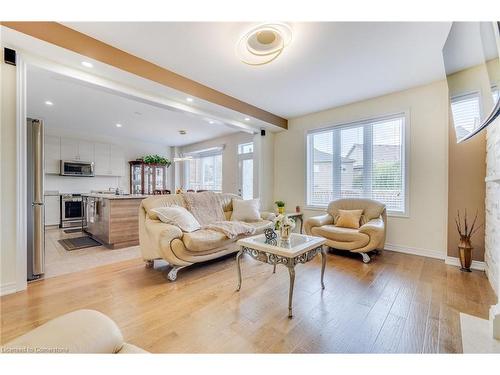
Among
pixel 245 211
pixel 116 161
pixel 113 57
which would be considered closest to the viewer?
pixel 113 57

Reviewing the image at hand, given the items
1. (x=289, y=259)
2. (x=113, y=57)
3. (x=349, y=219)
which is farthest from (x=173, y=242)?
(x=349, y=219)

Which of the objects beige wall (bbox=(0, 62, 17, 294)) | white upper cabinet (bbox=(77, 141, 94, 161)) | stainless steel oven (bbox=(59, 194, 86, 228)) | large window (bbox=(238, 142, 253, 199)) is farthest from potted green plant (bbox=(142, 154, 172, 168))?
beige wall (bbox=(0, 62, 17, 294))

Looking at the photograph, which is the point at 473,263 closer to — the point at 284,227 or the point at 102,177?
the point at 284,227

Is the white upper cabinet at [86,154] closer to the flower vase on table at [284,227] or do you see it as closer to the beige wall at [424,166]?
the flower vase on table at [284,227]

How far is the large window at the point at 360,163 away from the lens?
3.66m

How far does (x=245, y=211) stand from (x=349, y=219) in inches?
65.1

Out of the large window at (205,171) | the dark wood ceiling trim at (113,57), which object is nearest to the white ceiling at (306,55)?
the dark wood ceiling trim at (113,57)

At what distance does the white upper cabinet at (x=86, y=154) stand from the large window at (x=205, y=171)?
2151 millimetres

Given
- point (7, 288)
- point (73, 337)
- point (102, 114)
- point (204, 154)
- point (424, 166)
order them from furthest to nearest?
point (204, 154) < point (102, 114) < point (424, 166) < point (7, 288) < point (73, 337)

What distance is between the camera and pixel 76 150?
607 centimetres

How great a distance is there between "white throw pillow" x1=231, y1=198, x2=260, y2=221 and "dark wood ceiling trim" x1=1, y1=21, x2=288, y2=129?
163cm

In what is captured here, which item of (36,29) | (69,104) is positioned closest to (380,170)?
(36,29)

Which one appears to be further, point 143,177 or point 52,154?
point 143,177

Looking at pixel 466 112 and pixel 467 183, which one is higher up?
pixel 466 112
